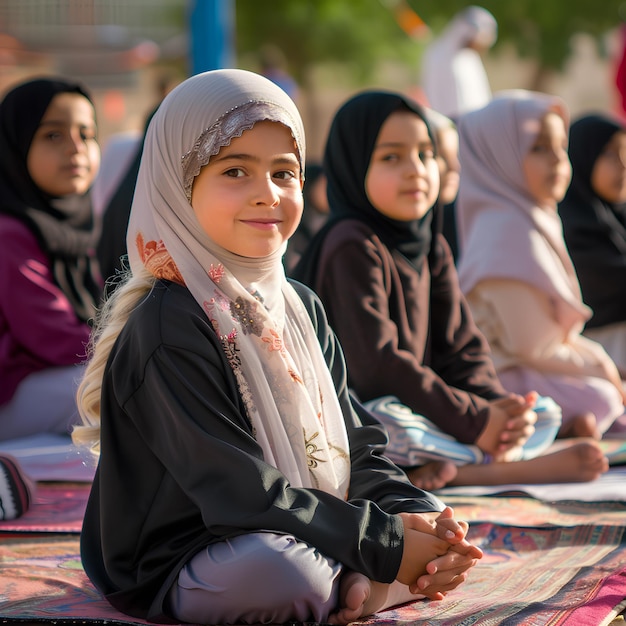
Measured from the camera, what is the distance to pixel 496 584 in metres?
2.60

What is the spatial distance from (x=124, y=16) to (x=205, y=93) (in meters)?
22.4

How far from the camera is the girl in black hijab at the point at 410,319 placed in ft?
11.6

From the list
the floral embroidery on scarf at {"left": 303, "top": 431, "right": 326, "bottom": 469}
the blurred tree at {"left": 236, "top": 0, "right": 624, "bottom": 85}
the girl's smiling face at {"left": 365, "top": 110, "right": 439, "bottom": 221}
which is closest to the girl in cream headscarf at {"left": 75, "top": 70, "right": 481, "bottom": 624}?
the floral embroidery on scarf at {"left": 303, "top": 431, "right": 326, "bottom": 469}

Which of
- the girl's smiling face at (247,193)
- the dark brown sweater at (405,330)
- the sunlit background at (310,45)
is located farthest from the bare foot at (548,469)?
the sunlit background at (310,45)

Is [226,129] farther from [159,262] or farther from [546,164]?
[546,164]

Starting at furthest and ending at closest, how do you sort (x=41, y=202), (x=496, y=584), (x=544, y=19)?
(x=544, y=19) < (x=41, y=202) < (x=496, y=584)

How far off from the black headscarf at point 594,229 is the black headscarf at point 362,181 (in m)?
1.70

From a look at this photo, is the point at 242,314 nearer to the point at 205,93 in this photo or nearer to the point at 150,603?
the point at 205,93

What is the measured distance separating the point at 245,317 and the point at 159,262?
8.4 inches

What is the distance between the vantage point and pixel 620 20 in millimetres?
19766

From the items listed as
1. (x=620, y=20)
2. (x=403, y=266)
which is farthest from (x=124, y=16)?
(x=403, y=266)

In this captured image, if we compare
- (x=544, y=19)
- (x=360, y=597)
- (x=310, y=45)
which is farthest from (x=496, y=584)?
(x=310, y=45)

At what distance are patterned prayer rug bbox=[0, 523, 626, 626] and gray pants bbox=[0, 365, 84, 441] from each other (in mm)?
1082

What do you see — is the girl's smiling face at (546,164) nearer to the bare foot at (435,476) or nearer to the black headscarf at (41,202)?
the bare foot at (435,476)
